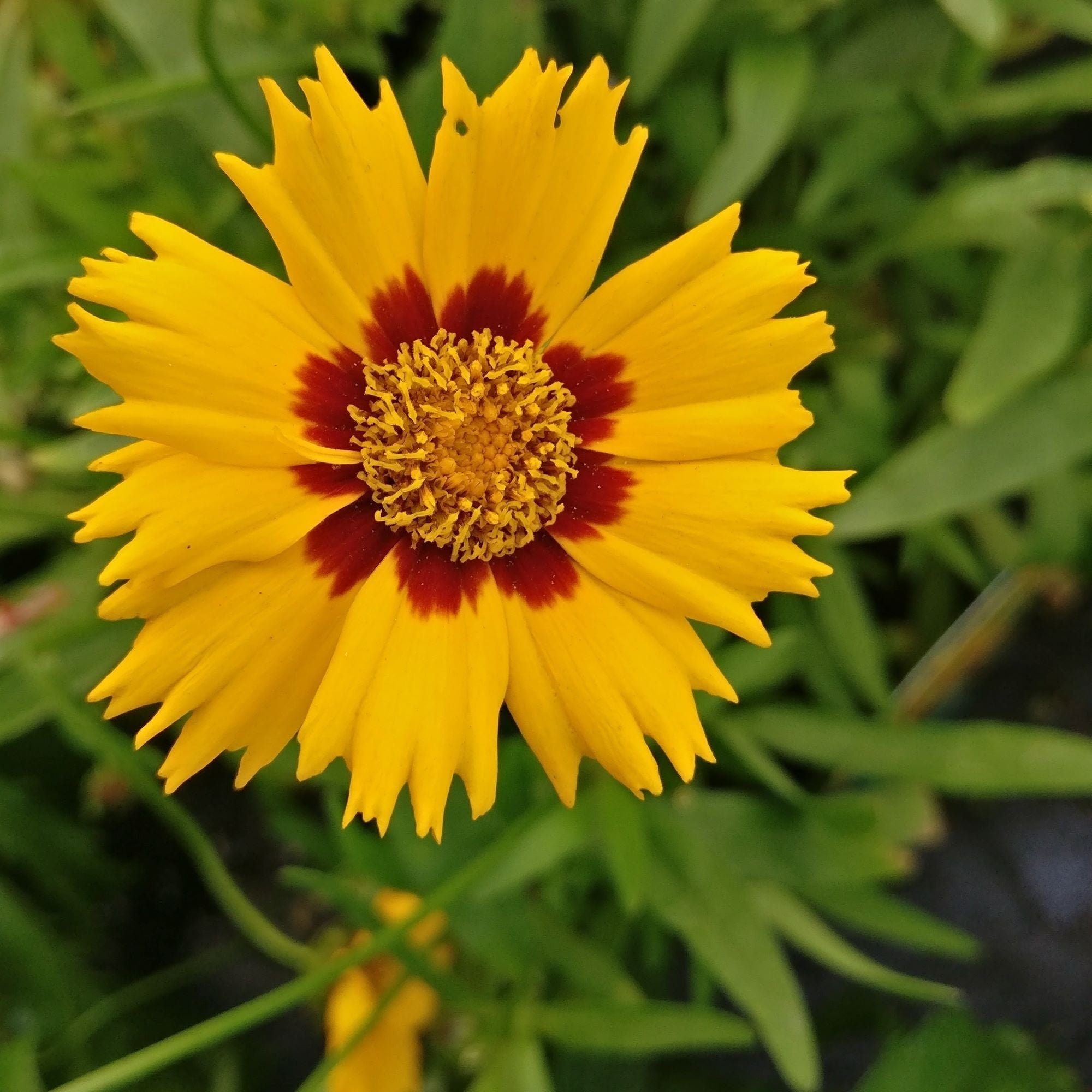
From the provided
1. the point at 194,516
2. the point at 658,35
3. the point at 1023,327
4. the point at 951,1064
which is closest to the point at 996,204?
the point at 1023,327

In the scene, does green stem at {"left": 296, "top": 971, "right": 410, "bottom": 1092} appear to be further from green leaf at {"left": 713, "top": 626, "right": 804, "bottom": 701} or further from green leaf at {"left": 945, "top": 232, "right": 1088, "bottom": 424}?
green leaf at {"left": 945, "top": 232, "right": 1088, "bottom": 424}

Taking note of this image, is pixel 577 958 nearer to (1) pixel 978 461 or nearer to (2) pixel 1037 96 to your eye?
(1) pixel 978 461

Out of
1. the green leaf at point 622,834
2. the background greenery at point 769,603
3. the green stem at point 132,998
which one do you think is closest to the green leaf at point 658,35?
the background greenery at point 769,603

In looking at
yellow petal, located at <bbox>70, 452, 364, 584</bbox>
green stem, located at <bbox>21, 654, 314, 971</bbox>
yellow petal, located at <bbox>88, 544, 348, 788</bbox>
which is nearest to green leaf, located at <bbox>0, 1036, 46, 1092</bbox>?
green stem, located at <bbox>21, 654, 314, 971</bbox>

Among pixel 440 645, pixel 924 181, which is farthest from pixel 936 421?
pixel 440 645

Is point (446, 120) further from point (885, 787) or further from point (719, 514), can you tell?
point (885, 787)

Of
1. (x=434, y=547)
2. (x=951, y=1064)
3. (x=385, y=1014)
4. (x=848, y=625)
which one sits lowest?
(x=951, y=1064)

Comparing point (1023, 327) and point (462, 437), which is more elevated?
point (462, 437)
